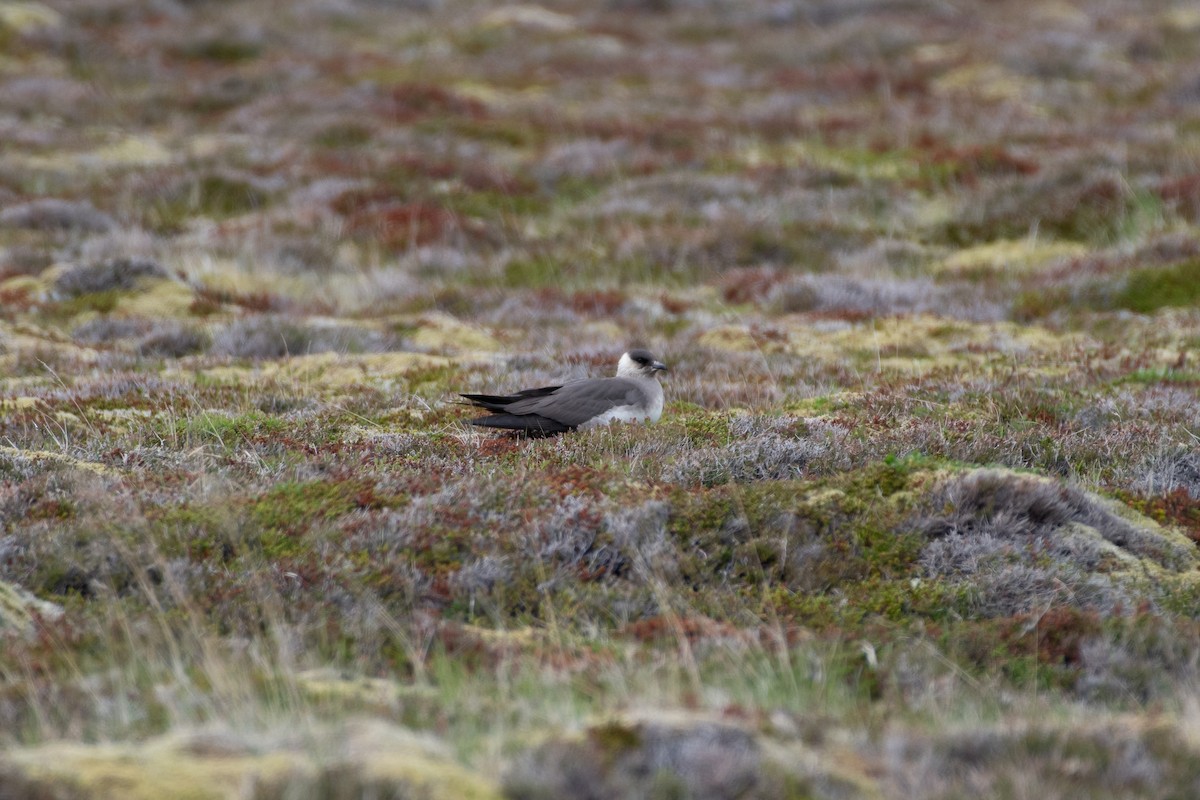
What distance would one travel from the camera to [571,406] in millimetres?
7926

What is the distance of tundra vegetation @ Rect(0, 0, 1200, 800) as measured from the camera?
4.33m

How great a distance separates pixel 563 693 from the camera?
472 cm

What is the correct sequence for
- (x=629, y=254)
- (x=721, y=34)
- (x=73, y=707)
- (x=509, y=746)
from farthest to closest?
(x=721, y=34), (x=629, y=254), (x=73, y=707), (x=509, y=746)

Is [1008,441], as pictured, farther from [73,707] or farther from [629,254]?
[629,254]

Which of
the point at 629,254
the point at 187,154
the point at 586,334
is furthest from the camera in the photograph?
the point at 187,154

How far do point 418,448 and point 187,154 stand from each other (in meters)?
15.8

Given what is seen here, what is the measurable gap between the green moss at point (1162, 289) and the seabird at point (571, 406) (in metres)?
7.49

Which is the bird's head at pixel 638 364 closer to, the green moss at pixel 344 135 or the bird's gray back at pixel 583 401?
the bird's gray back at pixel 583 401

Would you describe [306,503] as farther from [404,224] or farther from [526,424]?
[404,224]

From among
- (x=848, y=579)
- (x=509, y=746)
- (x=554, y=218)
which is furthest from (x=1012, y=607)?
(x=554, y=218)

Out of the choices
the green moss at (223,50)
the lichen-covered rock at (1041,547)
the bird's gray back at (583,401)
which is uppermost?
the green moss at (223,50)

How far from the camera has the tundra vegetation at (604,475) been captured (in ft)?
14.2

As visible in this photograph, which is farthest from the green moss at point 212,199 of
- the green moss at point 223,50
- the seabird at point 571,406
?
the green moss at point 223,50

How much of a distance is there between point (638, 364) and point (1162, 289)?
→ 7593 millimetres
